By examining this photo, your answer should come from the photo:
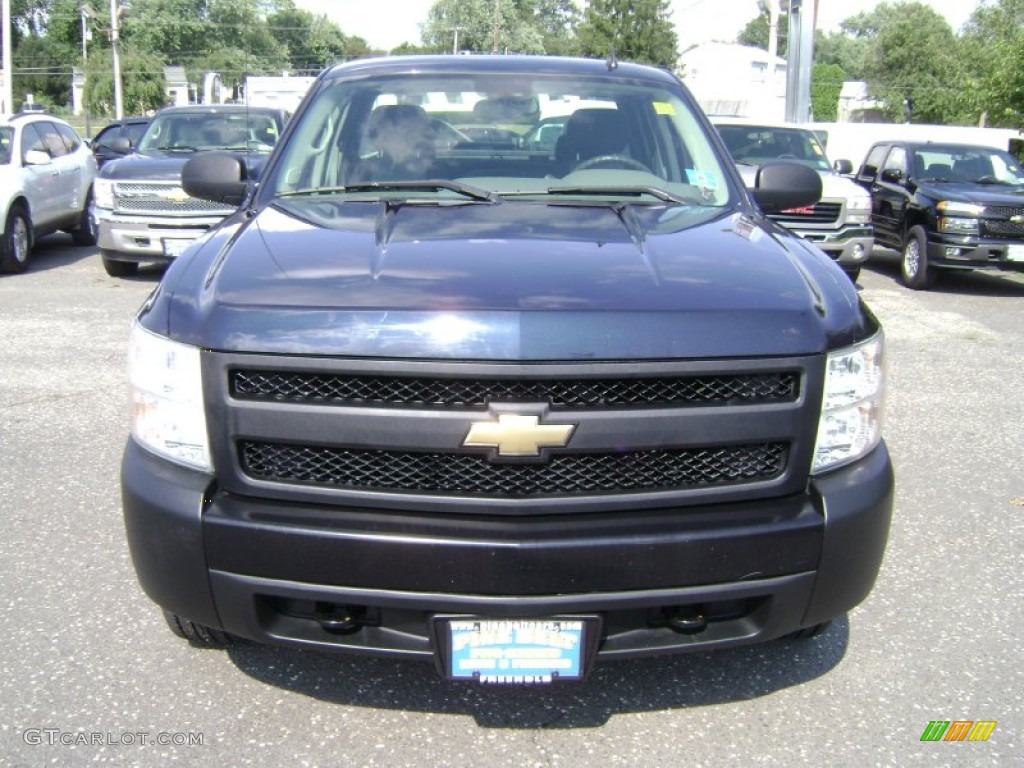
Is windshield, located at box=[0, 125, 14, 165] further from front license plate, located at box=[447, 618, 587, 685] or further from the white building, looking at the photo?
the white building

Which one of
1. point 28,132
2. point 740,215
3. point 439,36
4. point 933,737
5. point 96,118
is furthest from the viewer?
point 439,36

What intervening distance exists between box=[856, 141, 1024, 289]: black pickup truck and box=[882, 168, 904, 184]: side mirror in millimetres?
13

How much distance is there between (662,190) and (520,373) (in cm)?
161

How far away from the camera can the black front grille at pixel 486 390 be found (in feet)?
8.23

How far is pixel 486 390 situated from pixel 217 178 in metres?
2.11

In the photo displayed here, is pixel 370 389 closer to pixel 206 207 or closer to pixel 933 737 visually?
pixel 933 737

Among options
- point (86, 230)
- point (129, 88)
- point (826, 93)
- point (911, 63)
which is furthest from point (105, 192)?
point (911, 63)

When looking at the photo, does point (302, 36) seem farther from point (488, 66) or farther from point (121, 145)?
point (488, 66)

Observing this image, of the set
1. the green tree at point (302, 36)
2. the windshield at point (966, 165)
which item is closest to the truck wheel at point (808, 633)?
the windshield at point (966, 165)

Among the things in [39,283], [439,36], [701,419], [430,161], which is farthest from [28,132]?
[439,36]

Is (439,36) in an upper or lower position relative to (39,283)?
upper

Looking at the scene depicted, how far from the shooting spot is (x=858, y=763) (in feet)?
9.29

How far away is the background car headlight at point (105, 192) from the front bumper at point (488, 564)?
9144 millimetres

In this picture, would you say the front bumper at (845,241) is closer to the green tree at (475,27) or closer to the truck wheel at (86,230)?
the truck wheel at (86,230)
